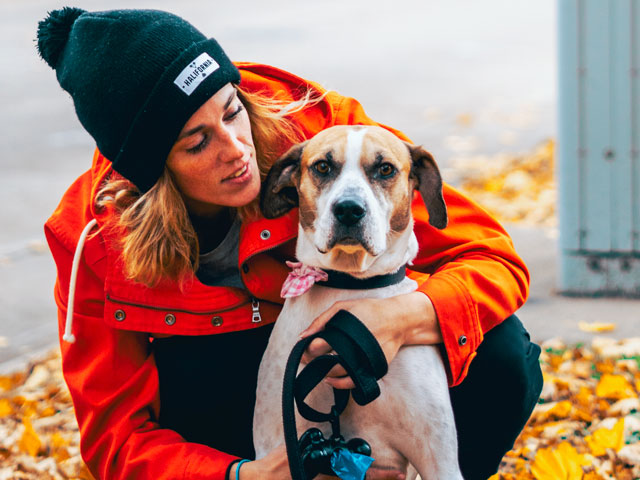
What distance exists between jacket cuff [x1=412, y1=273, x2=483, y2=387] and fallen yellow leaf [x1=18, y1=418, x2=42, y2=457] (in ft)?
5.87

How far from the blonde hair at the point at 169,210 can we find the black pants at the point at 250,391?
309 mm

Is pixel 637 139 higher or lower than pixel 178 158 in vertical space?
lower

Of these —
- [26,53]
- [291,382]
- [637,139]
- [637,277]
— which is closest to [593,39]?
[637,139]

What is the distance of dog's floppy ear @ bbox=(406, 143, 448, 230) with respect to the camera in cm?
240

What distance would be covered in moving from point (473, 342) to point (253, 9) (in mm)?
14457

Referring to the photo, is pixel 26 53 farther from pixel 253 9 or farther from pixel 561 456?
pixel 561 456

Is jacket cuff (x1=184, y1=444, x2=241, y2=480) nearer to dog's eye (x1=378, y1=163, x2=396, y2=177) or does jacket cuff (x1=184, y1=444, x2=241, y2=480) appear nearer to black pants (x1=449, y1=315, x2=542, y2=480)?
black pants (x1=449, y1=315, x2=542, y2=480)

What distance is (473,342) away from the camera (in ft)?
7.61

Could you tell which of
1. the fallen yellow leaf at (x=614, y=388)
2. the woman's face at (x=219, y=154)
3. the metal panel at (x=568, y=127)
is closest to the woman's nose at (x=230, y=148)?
the woman's face at (x=219, y=154)

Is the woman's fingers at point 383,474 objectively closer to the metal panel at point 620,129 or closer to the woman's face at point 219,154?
the woman's face at point 219,154

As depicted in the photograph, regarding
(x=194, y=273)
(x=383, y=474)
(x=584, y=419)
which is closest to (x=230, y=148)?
(x=194, y=273)

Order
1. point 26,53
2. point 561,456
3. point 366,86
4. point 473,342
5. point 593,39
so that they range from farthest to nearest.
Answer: point 26,53
point 366,86
point 593,39
point 561,456
point 473,342

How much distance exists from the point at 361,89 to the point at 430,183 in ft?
25.2

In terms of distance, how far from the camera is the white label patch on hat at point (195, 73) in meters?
2.30
